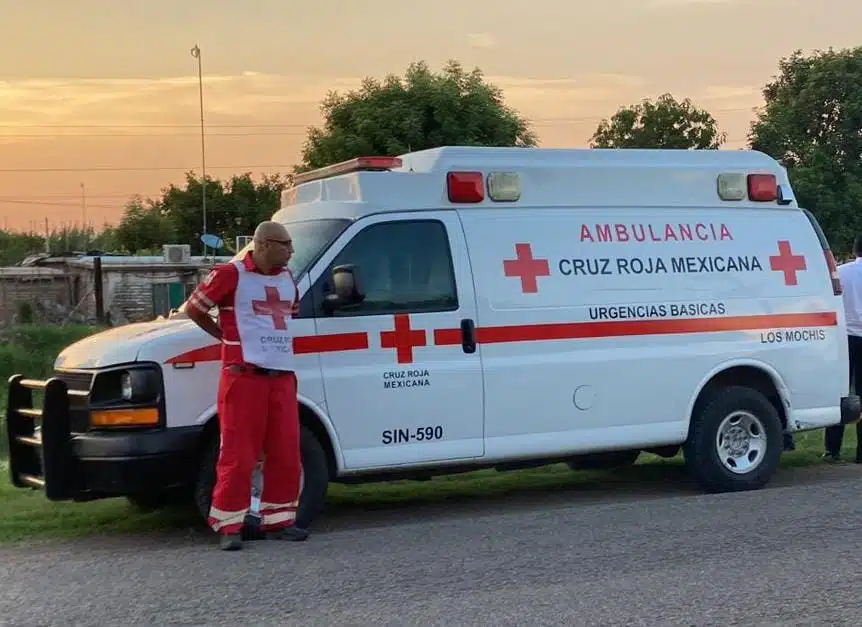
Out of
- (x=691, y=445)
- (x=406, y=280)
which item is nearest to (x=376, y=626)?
(x=406, y=280)

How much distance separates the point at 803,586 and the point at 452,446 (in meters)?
2.63

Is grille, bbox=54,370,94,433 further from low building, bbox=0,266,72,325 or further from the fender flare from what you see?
low building, bbox=0,266,72,325

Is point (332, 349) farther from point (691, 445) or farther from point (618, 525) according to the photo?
point (691, 445)

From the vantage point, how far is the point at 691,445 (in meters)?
8.56

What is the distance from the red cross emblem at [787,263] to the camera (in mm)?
8859

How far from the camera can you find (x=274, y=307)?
22.4ft

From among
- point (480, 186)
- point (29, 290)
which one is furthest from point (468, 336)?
point (29, 290)

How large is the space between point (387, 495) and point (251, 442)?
2513 millimetres

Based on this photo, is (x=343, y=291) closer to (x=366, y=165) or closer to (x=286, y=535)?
(x=366, y=165)

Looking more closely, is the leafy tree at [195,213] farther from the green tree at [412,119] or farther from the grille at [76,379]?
the grille at [76,379]

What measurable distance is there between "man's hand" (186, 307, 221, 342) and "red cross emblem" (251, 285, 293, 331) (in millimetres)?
282

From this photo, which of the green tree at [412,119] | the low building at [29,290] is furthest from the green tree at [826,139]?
the low building at [29,290]

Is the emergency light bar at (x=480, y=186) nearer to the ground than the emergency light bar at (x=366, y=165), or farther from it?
nearer to the ground

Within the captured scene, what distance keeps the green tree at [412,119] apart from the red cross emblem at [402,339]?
24365 mm
